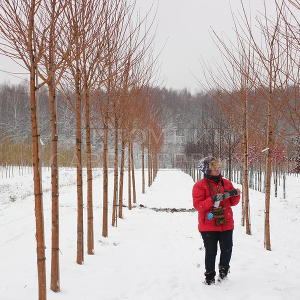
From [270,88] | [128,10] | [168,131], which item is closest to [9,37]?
[128,10]

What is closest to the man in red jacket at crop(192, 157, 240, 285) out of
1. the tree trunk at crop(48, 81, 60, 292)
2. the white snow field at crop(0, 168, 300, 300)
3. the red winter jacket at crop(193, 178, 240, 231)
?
the red winter jacket at crop(193, 178, 240, 231)

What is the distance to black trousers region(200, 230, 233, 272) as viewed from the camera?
383 cm

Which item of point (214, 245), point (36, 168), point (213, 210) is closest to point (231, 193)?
point (213, 210)

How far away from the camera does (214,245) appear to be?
384 centimetres

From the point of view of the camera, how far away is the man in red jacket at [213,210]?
375 cm

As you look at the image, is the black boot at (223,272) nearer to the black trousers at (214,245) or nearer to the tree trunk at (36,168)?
the black trousers at (214,245)

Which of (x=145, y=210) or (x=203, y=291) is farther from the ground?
(x=203, y=291)

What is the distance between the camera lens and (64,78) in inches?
224

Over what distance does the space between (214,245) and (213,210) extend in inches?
16.8

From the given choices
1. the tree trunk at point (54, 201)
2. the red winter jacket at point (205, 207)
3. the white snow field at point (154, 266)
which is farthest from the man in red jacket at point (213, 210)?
the tree trunk at point (54, 201)

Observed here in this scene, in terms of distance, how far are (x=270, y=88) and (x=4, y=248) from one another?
251 inches

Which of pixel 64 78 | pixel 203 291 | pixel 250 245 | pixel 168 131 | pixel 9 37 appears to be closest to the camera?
pixel 9 37

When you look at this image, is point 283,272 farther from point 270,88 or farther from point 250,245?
point 270,88

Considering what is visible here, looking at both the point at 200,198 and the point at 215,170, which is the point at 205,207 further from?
the point at 215,170
